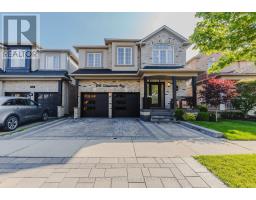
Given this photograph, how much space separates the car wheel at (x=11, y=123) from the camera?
8.32 meters

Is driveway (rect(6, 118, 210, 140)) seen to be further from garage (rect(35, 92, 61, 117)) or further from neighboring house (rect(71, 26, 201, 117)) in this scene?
garage (rect(35, 92, 61, 117))

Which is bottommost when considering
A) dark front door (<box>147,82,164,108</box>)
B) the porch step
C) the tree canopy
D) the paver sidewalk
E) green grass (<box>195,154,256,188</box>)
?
the paver sidewalk

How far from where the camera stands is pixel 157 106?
49.9 ft

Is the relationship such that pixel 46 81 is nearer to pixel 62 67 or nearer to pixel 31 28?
pixel 62 67

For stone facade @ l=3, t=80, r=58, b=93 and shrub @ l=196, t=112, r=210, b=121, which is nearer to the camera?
shrub @ l=196, t=112, r=210, b=121

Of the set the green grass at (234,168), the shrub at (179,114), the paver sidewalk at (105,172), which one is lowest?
the paver sidewalk at (105,172)

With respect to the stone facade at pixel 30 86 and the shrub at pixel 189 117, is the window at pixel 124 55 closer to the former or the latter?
the stone facade at pixel 30 86

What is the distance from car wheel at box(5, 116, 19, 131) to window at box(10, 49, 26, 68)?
375 inches

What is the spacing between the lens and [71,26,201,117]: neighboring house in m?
15.1

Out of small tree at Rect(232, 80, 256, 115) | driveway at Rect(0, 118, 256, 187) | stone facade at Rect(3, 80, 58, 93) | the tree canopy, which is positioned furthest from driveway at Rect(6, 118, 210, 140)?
small tree at Rect(232, 80, 256, 115)

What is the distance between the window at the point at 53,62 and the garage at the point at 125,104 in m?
Result: 6.65

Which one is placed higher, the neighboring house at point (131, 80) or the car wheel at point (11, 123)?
the neighboring house at point (131, 80)

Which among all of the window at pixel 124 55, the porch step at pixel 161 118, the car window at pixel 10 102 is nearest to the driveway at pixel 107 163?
the car window at pixel 10 102

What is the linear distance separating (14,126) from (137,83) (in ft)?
33.1
